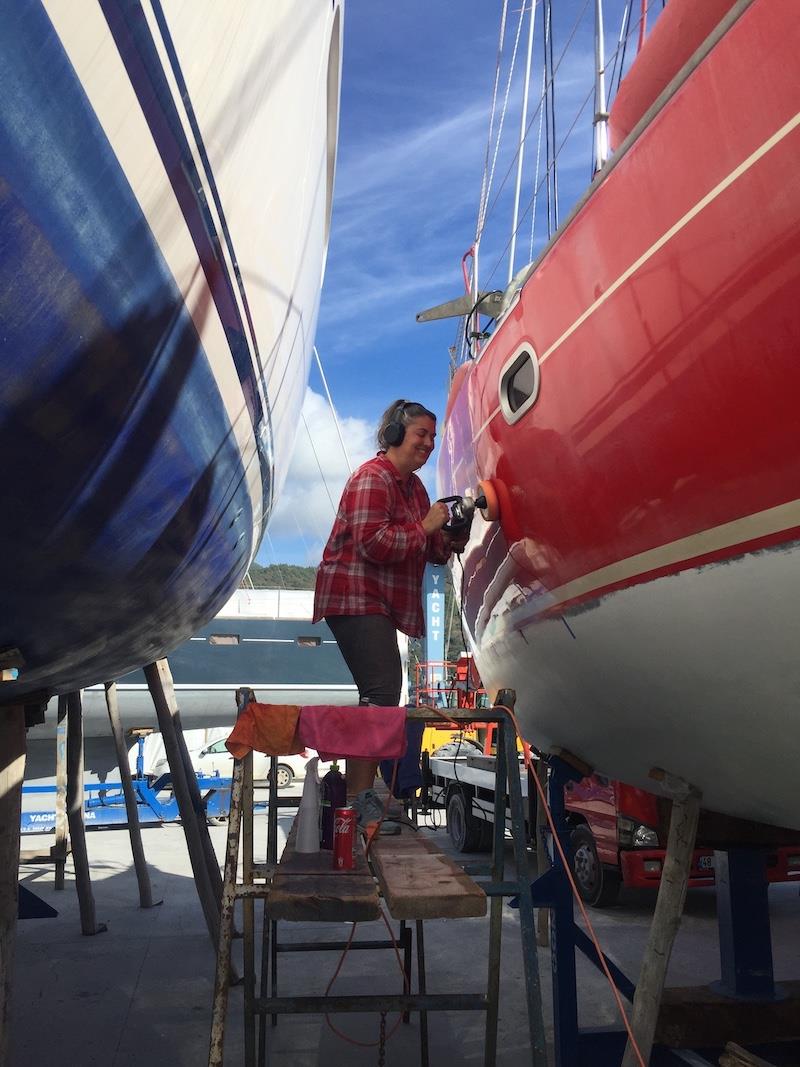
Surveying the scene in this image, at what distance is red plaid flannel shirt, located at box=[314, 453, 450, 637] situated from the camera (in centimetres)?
256

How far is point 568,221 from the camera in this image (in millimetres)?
1862

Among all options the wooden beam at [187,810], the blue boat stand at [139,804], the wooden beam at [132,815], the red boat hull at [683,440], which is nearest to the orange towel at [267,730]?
the red boat hull at [683,440]

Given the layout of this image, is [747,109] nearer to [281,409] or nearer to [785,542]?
[785,542]

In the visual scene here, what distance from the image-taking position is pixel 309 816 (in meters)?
2.41

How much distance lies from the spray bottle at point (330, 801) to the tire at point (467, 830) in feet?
16.7

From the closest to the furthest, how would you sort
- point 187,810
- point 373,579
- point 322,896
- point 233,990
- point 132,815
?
point 322,896
point 373,579
point 233,990
point 187,810
point 132,815

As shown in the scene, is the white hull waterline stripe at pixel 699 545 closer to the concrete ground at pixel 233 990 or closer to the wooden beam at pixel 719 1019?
the wooden beam at pixel 719 1019

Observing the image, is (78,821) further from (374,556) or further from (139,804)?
(139,804)

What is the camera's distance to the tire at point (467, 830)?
7441 millimetres

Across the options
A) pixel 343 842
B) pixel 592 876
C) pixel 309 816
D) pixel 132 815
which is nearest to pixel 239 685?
pixel 132 815

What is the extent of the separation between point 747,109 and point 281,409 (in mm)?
1749

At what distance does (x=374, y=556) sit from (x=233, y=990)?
99.7 inches

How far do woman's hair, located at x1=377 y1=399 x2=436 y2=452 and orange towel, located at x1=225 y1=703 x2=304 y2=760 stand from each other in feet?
3.71

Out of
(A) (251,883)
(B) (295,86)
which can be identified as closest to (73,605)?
(A) (251,883)
